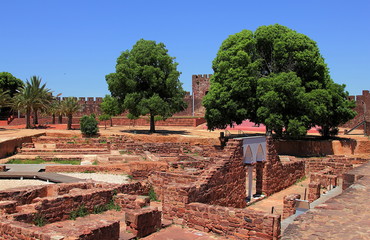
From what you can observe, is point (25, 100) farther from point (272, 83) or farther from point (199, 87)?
point (199, 87)

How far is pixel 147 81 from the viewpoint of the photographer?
32875 mm

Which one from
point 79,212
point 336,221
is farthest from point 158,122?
point 336,221

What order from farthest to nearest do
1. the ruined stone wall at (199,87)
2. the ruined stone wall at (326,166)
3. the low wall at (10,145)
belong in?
1. the ruined stone wall at (199,87)
2. the low wall at (10,145)
3. the ruined stone wall at (326,166)

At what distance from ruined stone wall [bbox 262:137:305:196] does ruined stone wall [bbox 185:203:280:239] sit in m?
6.34

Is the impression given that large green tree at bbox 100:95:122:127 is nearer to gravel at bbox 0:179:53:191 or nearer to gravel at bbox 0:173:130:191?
gravel at bbox 0:173:130:191

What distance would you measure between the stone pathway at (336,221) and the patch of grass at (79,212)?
6096 millimetres

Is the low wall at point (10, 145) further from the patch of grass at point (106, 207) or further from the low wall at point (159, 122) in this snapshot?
the low wall at point (159, 122)

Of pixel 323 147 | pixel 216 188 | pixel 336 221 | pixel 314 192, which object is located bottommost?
pixel 314 192

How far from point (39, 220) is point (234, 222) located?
4472mm

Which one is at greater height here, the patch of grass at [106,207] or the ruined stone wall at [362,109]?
the ruined stone wall at [362,109]

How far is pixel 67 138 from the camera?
1133 inches

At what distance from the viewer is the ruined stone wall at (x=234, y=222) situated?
27.4 ft

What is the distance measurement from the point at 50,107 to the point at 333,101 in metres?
24.5

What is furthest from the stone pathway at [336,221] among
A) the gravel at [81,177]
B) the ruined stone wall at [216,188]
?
the gravel at [81,177]
